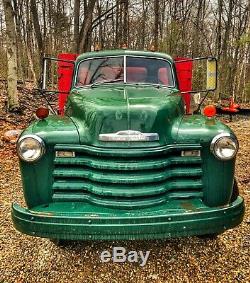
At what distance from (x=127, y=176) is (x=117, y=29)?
57.2 ft

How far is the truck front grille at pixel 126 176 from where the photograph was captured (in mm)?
3109

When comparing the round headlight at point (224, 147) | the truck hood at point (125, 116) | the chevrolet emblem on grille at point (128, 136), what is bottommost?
the round headlight at point (224, 147)

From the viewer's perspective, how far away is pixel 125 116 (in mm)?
3291

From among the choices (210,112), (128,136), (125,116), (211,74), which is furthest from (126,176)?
(211,74)

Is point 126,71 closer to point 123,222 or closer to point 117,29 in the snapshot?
point 123,222

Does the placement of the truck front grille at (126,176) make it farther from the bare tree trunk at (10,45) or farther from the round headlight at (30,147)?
the bare tree trunk at (10,45)

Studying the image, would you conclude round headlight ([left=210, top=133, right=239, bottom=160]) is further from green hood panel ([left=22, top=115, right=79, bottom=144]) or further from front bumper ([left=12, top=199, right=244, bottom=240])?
green hood panel ([left=22, top=115, right=79, bottom=144])

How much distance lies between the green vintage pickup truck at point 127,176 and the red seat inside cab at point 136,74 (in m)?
1.23

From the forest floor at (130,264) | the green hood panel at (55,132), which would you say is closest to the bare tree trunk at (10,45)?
the forest floor at (130,264)

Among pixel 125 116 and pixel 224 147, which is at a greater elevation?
pixel 125 116

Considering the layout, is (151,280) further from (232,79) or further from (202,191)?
(232,79)

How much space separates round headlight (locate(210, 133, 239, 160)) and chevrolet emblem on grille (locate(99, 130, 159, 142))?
1.83ft

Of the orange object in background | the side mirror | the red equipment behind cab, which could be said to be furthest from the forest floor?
the red equipment behind cab

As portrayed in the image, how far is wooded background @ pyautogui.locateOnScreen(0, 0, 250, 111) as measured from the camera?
12782 millimetres
